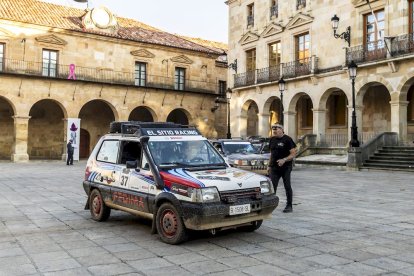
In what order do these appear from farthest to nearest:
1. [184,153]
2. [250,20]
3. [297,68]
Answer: [250,20] < [297,68] < [184,153]

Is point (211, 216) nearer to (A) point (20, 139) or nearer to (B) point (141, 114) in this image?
(A) point (20, 139)

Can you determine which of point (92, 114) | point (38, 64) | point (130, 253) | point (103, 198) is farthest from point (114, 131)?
point (92, 114)

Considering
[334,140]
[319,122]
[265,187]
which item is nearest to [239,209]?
[265,187]

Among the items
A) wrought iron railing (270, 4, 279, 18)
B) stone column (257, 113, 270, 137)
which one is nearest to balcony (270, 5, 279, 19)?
wrought iron railing (270, 4, 279, 18)

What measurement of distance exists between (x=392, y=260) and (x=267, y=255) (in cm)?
153

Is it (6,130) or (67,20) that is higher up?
(67,20)

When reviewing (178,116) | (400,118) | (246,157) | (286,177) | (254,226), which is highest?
(178,116)

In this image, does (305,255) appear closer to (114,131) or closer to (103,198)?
(103,198)

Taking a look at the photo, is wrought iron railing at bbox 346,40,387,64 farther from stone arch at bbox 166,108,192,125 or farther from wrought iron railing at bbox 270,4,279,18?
stone arch at bbox 166,108,192,125

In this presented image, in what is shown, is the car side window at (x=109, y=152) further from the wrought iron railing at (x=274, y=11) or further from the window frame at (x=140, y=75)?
the window frame at (x=140, y=75)

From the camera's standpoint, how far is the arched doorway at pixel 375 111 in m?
24.3

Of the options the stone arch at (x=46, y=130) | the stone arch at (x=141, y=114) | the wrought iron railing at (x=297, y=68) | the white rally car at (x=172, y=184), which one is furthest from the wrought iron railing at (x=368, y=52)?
the stone arch at (x=46, y=130)

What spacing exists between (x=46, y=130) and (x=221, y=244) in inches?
1183

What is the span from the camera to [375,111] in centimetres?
2495
